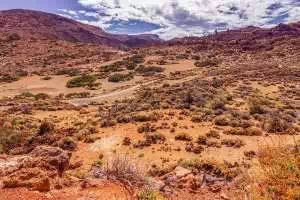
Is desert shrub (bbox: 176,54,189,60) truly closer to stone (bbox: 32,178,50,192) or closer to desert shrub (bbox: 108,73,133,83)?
desert shrub (bbox: 108,73,133,83)

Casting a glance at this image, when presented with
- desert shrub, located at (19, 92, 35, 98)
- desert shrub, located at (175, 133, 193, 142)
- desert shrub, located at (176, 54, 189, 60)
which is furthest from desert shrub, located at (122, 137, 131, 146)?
desert shrub, located at (176, 54, 189, 60)

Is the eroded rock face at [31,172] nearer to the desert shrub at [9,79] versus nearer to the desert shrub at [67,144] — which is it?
the desert shrub at [67,144]

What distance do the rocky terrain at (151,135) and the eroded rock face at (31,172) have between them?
0.07 ft

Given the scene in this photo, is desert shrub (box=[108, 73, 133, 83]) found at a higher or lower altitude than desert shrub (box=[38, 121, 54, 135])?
lower

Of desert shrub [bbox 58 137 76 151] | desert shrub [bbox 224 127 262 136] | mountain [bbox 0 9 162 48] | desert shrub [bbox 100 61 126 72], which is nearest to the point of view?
desert shrub [bbox 58 137 76 151]

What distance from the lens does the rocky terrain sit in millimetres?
7949

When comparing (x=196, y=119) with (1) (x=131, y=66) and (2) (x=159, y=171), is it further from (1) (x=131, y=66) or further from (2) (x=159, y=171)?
(1) (x=131, y=66)

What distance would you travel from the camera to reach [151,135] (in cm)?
2008

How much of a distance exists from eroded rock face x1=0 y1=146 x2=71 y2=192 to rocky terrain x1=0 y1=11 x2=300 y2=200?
0.07 feet

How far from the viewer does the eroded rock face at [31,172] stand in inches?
312

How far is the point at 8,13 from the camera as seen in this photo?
444ft

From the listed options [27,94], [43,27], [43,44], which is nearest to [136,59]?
[27,94]

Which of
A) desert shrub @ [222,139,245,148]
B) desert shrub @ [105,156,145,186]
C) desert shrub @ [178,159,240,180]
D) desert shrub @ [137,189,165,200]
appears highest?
desert shrub @ [137,189,165,200]

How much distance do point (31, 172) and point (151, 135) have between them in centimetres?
1218
